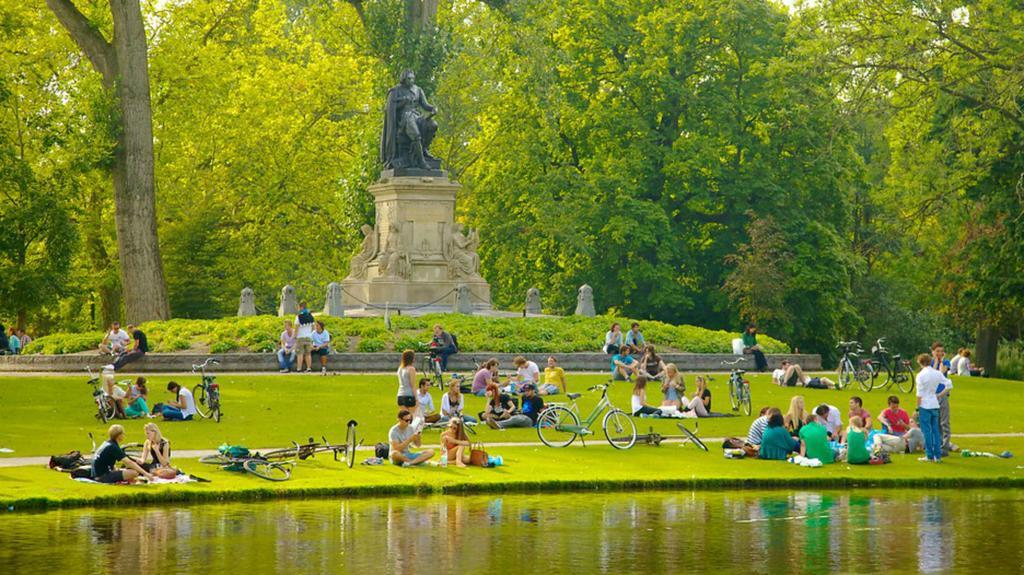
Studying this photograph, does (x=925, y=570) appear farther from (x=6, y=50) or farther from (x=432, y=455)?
(x=6, y=50)

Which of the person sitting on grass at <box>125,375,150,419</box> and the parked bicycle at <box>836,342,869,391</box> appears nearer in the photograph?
the person sitting on grass at <box>125,375,150,419</box>

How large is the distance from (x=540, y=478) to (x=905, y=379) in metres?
16.0

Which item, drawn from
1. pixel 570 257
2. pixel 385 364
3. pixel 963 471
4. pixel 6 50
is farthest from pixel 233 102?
pixel 963 471

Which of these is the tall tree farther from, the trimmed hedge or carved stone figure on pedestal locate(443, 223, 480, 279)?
carved stone figure on pedestal locate(443, 223, 480, 279)

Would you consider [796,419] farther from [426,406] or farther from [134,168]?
[134,168]

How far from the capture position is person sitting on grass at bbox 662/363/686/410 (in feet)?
98.7

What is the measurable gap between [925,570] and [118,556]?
7.87m

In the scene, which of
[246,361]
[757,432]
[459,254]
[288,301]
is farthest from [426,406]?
[459,254]

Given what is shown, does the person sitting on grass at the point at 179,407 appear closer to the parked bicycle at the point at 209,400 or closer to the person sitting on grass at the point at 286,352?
the parked bicycle at the point at 209,400

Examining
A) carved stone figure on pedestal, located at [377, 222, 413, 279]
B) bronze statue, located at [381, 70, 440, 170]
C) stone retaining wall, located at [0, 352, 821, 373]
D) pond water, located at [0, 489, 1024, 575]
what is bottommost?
pond water, located at [0, 489, 1024, 575]

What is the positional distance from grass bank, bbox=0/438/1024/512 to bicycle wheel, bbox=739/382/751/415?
514 cm

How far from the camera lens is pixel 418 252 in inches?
1687

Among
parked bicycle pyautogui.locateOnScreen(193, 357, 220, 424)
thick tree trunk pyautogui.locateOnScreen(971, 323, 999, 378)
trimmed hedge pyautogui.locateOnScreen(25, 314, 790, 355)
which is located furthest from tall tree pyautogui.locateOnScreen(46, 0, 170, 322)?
thick tree trunk pyautogui.locateOnScreen(971, 323, 999, 378)

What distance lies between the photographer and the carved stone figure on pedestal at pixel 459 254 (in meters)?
43.2
